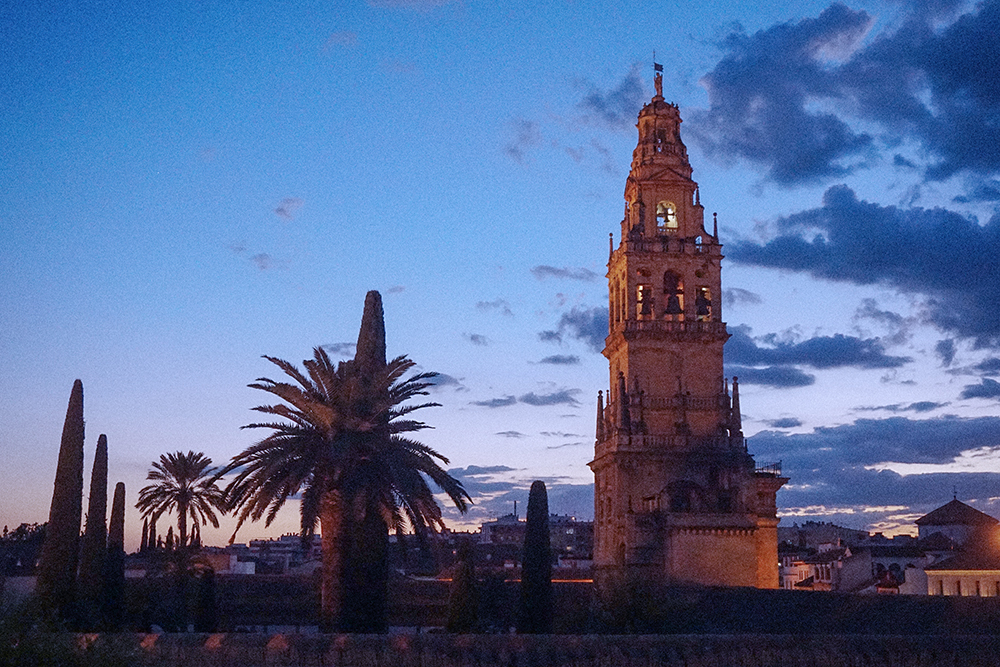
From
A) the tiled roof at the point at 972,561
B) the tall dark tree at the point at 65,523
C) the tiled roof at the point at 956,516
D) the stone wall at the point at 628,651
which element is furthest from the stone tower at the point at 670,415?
the stone wall at the point at 628,651

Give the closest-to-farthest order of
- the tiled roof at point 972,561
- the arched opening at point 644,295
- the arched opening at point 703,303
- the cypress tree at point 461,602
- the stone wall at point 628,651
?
the stone wall at point 628,651, the cypress tree at point 461,602, the tiled roof at point 972,561, the arched opening at point 644,295, the arched opening at point 703,303

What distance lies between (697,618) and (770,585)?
875 inches

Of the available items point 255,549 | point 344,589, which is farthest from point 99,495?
point 255,549

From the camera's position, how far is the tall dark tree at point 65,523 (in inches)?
1426

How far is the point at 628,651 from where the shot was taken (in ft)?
64.7

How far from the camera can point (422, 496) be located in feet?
89.3

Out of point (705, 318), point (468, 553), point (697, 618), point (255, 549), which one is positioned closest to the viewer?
point (697, 618)

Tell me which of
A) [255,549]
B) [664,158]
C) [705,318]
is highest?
[664,158]

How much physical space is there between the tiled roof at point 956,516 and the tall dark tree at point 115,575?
5384cm

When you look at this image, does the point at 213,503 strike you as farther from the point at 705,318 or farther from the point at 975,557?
the point at 975,557

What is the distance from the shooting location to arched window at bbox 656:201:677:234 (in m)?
65.7

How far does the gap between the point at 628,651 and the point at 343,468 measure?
403 inches

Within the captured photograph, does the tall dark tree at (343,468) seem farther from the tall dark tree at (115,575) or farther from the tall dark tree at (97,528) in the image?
the tall dark tree at (97,528)

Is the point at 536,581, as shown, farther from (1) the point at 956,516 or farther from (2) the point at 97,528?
(1) the point at 956,516
